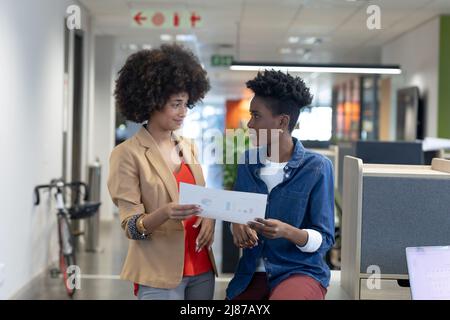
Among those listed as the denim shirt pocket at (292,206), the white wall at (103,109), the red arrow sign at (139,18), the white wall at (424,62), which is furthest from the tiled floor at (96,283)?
the white wall at (424,62)

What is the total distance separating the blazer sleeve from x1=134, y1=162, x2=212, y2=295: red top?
13 centimetres

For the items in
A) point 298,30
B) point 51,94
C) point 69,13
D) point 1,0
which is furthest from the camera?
point 298,30

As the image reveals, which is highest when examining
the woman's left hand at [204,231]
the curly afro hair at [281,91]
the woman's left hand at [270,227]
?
the curly afro hair at [281,91]

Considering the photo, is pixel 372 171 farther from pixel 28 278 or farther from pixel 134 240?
pixel 28 278

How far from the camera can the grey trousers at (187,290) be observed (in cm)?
185

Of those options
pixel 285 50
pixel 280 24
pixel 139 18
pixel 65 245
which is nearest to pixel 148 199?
pixel 65 245

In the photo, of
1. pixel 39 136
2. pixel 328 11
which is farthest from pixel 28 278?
pixel 328 11

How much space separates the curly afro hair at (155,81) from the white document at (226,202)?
1.02 feet

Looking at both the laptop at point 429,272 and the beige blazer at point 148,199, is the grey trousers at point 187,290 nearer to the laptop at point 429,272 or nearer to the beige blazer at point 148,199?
the beige blazer at point 148,199

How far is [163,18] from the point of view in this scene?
7387 mm

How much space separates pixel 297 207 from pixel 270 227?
0.18 m

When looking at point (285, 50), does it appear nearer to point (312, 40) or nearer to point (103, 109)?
point (312, 40)

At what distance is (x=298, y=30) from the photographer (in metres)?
9.35

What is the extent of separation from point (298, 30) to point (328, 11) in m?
1.69
